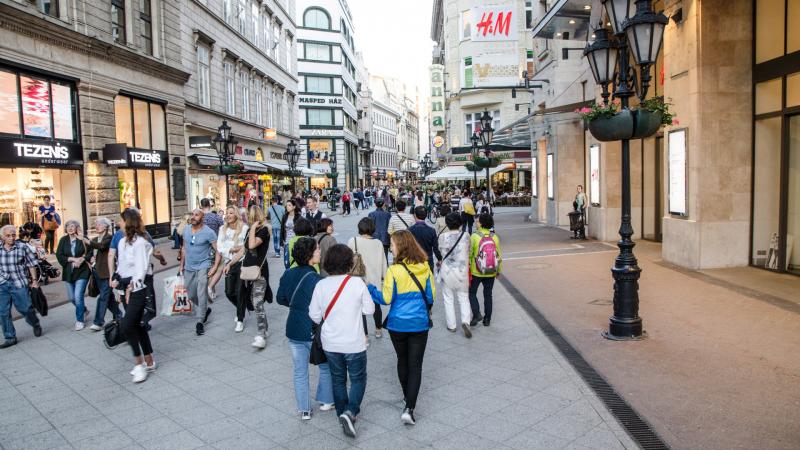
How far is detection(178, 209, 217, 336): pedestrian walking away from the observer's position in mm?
8617

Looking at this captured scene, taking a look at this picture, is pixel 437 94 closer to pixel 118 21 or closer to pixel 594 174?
pixel 118 21

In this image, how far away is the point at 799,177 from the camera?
10703 millimetres

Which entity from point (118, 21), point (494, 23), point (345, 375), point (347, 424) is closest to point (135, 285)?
point (345, 375)

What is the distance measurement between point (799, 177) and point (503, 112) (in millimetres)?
37342

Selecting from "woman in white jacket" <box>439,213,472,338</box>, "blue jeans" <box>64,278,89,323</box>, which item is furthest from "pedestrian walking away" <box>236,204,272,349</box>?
"blue jeans" <box>64,278,89,323</box>

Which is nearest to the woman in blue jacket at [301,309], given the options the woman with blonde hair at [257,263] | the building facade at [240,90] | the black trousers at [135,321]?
the black trousers at [135,321]

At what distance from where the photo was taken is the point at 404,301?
→ 5.12 m

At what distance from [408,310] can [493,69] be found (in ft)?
145

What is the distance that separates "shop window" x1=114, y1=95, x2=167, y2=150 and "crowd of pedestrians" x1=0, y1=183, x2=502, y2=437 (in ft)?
41.2

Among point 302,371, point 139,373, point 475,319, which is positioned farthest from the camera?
point 475,319

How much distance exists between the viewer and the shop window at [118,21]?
19.8 metres

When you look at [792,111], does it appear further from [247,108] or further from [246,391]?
[247,108]

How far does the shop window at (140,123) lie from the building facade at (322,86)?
41.5m

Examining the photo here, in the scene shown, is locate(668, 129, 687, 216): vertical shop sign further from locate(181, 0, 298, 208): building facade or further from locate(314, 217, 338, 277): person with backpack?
locate(181, 0, 298, 208): building facade
